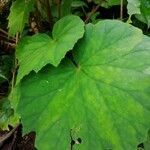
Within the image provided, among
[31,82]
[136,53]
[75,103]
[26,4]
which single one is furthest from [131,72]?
[26,4]

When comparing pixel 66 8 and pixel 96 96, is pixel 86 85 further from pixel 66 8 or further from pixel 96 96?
pixel 66 8

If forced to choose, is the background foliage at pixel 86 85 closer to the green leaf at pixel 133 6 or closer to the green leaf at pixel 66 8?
the green leaf at pixel 133 6

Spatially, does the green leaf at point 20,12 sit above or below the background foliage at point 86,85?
above

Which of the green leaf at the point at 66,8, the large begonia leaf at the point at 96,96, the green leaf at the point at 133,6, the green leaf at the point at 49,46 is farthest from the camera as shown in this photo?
the green leaf at the point at 66,8

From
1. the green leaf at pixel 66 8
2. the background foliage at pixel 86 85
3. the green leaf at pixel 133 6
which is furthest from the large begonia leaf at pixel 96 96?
the green leaf at pixel 66 8

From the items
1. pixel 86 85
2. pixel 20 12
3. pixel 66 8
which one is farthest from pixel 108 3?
pixel 86 85

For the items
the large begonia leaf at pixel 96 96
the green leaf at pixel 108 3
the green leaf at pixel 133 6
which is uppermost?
the green leaf at pixel 133 6

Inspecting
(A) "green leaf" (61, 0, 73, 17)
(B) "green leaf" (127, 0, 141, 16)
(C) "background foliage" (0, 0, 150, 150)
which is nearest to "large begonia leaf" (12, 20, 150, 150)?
(C) "background foliage" (0, 0, 150, 150)
